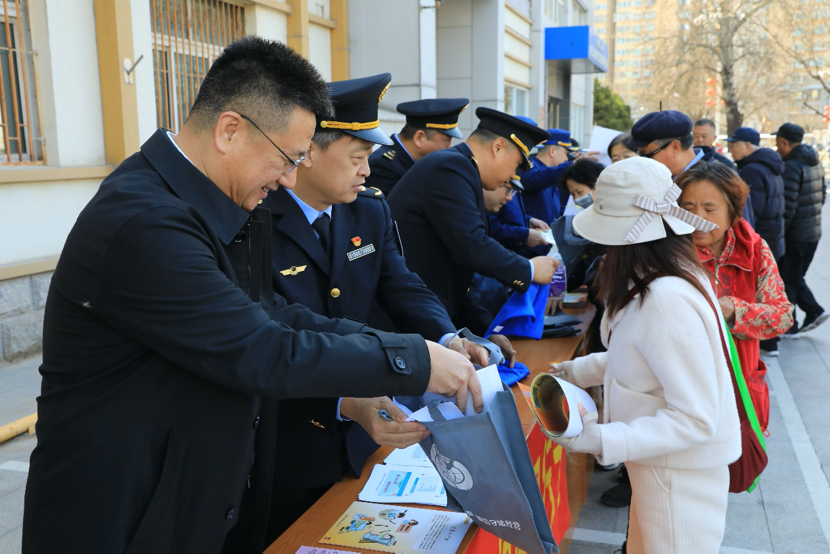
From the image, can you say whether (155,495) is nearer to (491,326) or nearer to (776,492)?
(491,326)

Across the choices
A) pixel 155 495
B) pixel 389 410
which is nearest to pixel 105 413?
pixel 155 495

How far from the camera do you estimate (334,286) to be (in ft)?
7.09

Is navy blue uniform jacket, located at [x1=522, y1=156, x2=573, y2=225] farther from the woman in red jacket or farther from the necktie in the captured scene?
the necktie

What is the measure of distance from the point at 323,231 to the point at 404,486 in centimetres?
80

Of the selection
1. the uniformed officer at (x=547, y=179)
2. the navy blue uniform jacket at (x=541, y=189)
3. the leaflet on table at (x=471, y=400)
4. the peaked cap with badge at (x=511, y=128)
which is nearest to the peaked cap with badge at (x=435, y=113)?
the uniformed officer at (x=547, y=179)

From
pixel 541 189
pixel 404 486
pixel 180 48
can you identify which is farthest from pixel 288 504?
pixel 180 48

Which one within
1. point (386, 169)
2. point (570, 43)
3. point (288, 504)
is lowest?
point (288, 504)

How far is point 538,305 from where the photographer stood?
3461 millimetres

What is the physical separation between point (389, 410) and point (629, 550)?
1.02m

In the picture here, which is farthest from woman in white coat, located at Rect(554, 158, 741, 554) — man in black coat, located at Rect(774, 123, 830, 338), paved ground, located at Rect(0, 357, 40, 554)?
man in black coat, located at Rect(774, 123, 830, 338)

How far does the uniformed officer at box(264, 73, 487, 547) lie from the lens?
2.03 m

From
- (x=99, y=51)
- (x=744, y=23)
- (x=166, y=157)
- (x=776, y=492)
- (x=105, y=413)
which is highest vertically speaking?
(x=744, y=23)

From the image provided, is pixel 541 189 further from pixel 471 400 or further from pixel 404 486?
pixel 471 400

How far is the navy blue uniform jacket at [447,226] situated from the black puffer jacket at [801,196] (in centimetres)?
500
